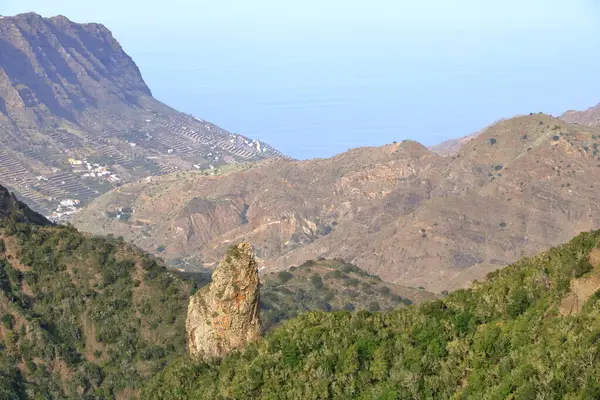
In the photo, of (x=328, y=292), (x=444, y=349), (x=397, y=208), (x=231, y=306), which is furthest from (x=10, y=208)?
(x=397, y=208)

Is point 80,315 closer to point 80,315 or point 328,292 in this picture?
point 80,315

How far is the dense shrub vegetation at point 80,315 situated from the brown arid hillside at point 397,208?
32566mm

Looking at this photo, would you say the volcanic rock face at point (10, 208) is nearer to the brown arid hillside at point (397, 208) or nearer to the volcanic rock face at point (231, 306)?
the volcanic rock face at point (231, 306)

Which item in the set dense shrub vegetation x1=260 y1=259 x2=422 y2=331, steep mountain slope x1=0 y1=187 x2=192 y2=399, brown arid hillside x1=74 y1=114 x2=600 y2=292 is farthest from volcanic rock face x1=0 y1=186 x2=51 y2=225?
brown arid hillside x1=74 y1=114 x2=600 y2=292

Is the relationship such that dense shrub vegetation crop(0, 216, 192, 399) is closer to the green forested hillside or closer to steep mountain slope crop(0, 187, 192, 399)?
steep mountain slope crop(0, 187, 192, 399)

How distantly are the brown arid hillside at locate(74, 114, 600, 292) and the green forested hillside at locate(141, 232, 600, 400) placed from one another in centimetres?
4362

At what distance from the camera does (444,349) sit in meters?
28.1

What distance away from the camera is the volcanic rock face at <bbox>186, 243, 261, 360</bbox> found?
3011 centimetres

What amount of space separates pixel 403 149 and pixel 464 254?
29.2 meters

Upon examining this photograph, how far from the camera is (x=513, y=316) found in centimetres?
2850

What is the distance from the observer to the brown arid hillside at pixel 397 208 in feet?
301

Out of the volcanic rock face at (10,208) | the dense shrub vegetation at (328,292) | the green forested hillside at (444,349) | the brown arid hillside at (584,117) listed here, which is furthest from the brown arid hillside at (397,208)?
the green forested hillside at (444,349)

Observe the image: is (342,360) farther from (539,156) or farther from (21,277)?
(539,156)

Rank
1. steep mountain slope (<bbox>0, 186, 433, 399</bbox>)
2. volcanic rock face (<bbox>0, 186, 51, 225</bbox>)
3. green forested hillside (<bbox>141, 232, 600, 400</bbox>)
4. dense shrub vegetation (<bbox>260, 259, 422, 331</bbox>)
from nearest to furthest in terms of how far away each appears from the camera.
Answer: green forested hillside (<bbox>141, 232, 600, 400</bbox>) → steep mountain slope (<bbox>0, 186, 433, 399</bbox>) → volcanic rock face (<bbox>0, 186, 51, 225</bbox>) → dense shrub vegetation (<bbox>260, 259, 422, 331</bbox>)
